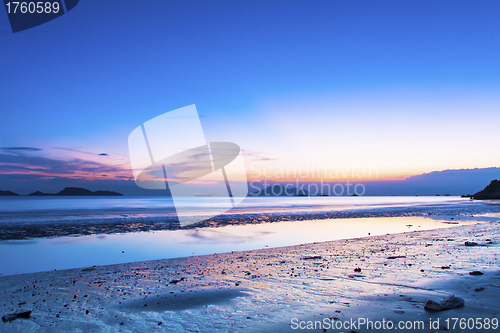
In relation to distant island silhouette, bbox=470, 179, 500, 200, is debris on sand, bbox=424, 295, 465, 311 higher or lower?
higher

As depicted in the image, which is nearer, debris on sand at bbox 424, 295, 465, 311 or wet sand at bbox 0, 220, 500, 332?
debris on sand at bbox 424, 295, 465, 311

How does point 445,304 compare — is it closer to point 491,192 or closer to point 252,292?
point 252,292

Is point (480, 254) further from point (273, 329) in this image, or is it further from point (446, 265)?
point (273, 329)

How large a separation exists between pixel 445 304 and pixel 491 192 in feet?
495

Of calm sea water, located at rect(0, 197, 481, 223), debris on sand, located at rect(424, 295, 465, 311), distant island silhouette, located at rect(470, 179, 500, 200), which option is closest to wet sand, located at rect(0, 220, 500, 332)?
debris on sand, located at rect(424, 295, 465, 311)

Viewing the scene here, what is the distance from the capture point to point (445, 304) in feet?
18.4

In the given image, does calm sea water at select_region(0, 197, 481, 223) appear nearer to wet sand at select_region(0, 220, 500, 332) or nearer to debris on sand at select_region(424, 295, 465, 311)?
wet sand at select_region(0, 220, 500, 332)

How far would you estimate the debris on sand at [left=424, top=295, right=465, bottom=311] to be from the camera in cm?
550

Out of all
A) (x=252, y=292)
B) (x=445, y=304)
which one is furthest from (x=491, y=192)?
(x=252, y=292)

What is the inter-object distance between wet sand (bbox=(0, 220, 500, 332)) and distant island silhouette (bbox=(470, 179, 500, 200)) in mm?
137493

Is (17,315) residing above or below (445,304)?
below

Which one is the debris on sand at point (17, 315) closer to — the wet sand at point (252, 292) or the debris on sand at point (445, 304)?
the wet sand at point (252, 292)

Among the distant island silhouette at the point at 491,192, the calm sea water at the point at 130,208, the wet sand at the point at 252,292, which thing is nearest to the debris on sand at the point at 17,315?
the wet sand at the point at 252,292

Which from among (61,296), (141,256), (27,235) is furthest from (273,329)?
(27,235)
